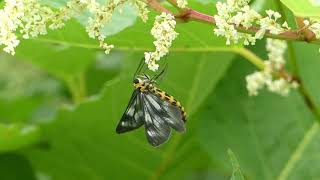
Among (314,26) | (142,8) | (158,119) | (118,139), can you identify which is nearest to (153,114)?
(158,119)

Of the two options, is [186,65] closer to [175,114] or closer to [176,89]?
[176,89]

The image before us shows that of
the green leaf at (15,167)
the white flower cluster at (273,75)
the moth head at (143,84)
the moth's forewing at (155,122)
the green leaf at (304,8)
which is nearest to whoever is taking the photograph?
the green leaf at (304,8)

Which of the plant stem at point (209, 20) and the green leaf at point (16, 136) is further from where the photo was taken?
the green leaf at point (16, 136)

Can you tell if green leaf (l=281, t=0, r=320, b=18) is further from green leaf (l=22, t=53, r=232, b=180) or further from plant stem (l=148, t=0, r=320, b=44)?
green leaf (l=22, t=53, r=232, b=180)

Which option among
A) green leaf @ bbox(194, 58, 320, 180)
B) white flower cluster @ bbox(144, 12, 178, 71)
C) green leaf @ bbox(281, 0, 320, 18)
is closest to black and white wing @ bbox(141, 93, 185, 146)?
white flower cluster @ bbox(144, 12, 178, 71)

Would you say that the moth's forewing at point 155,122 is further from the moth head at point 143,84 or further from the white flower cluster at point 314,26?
the white flower cluster at point 314,26

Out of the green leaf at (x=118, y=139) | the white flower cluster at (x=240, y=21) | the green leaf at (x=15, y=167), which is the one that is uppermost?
the white flower cluster at (x=240, y=21)

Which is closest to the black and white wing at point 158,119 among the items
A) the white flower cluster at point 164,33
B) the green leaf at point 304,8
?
the white flower cluster at point 164,33

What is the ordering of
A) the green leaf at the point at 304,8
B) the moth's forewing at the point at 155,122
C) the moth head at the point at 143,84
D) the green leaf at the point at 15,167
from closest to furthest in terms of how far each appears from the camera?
the green leaf at the point at 304,8 < the moth's forewing at the point at 155,122 < the moth head at the point at 143,84 < the green leaf at the point at 15,167
